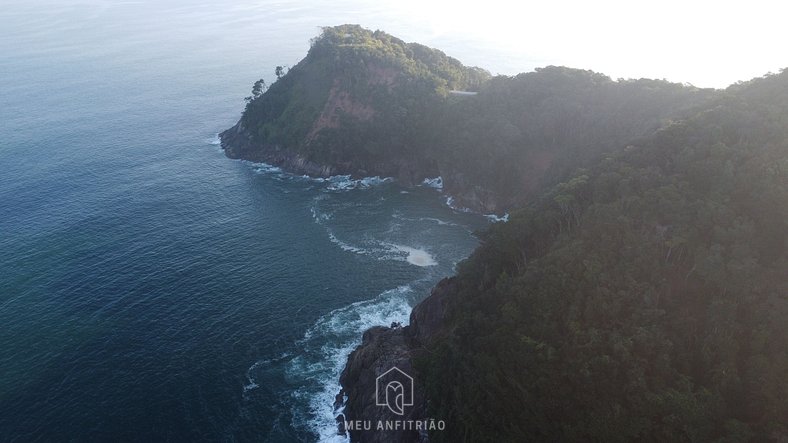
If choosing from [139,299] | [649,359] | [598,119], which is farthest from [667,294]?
[139,299]

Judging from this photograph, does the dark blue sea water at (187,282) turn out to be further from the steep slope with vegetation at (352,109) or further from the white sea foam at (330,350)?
the steep slope with vegetation at (352,109)

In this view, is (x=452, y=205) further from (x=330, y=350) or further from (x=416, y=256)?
(x=330, y=350)

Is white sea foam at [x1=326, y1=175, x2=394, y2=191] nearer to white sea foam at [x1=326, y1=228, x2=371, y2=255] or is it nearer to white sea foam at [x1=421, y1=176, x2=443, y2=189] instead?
white sea foam at [x1=421, y1=176, x2=443, y2=189]

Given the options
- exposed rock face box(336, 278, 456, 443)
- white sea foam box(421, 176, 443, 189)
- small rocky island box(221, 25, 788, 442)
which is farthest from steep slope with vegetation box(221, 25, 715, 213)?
exposed rock face box(336, 278, 456, 443)

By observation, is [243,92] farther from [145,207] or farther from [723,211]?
[723,211]

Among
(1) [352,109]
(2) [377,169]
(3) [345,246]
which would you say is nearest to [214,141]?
(1) [352,109]

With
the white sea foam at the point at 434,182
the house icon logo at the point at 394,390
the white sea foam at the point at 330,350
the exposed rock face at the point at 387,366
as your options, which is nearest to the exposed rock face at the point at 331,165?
the white sea foam at the point at 434,182
